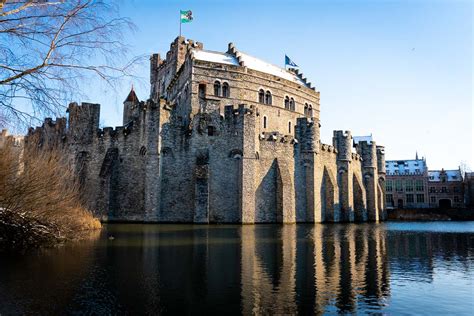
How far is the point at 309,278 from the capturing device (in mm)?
9906

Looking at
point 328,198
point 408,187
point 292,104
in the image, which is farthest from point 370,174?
point 408,187

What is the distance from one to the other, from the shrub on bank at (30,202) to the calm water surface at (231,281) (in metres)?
0.87

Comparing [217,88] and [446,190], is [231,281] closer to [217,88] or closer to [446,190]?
[217,88]

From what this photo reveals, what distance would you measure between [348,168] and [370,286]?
1314 inches

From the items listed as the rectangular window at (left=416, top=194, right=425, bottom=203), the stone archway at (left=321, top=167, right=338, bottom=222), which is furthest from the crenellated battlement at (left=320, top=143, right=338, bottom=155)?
the rectangular window at (left=416, top=194, right=425, bottom=203)

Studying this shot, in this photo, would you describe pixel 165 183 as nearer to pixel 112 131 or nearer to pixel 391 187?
pixel 112 131

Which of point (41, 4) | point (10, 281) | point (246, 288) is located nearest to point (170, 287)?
point (246, 288)

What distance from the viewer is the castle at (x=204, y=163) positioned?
30906 millimetres

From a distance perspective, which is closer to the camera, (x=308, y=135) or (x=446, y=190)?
(x=308, y=135)

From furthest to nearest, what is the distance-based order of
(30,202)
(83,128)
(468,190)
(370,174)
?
1. (468,190)
2. (370,174)
3. (83,128)
4. (30,202)

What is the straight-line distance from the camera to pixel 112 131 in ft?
111

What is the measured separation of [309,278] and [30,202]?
10.8 meters

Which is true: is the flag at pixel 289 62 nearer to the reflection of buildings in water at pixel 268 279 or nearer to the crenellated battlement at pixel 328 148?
the crenellated battlement at pixel 328 148

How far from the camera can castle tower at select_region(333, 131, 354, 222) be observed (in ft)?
132
